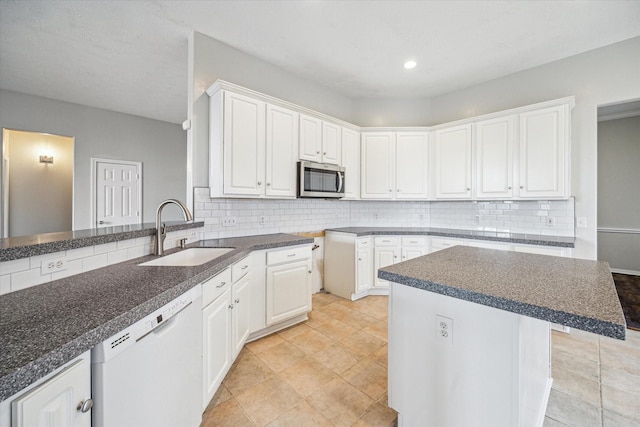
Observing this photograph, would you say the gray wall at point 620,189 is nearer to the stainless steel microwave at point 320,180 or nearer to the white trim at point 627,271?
the white trim at point 627,271

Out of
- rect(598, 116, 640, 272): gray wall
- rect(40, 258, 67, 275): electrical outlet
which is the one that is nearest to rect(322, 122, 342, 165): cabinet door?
rect(40, 258, 67, 275): electrical outlet

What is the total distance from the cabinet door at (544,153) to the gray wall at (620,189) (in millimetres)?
3019

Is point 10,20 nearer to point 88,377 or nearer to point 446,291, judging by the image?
point 88,377

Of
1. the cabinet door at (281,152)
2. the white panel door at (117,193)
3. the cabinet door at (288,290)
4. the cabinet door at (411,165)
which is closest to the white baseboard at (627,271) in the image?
the cabinet door at (411,165)

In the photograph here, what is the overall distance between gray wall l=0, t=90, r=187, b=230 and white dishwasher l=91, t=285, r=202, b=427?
446cm

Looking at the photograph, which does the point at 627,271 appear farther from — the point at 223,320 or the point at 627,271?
the point at 223,320

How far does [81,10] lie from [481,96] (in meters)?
4.59

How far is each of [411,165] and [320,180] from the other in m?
1.48

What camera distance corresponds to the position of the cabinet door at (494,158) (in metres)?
3.17

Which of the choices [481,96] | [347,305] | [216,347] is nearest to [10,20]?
[216,347]

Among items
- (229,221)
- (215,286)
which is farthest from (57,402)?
(229,221)

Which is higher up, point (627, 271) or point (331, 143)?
point (331, 143)

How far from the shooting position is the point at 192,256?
2117 millimetres

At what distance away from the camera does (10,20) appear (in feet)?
7.91
